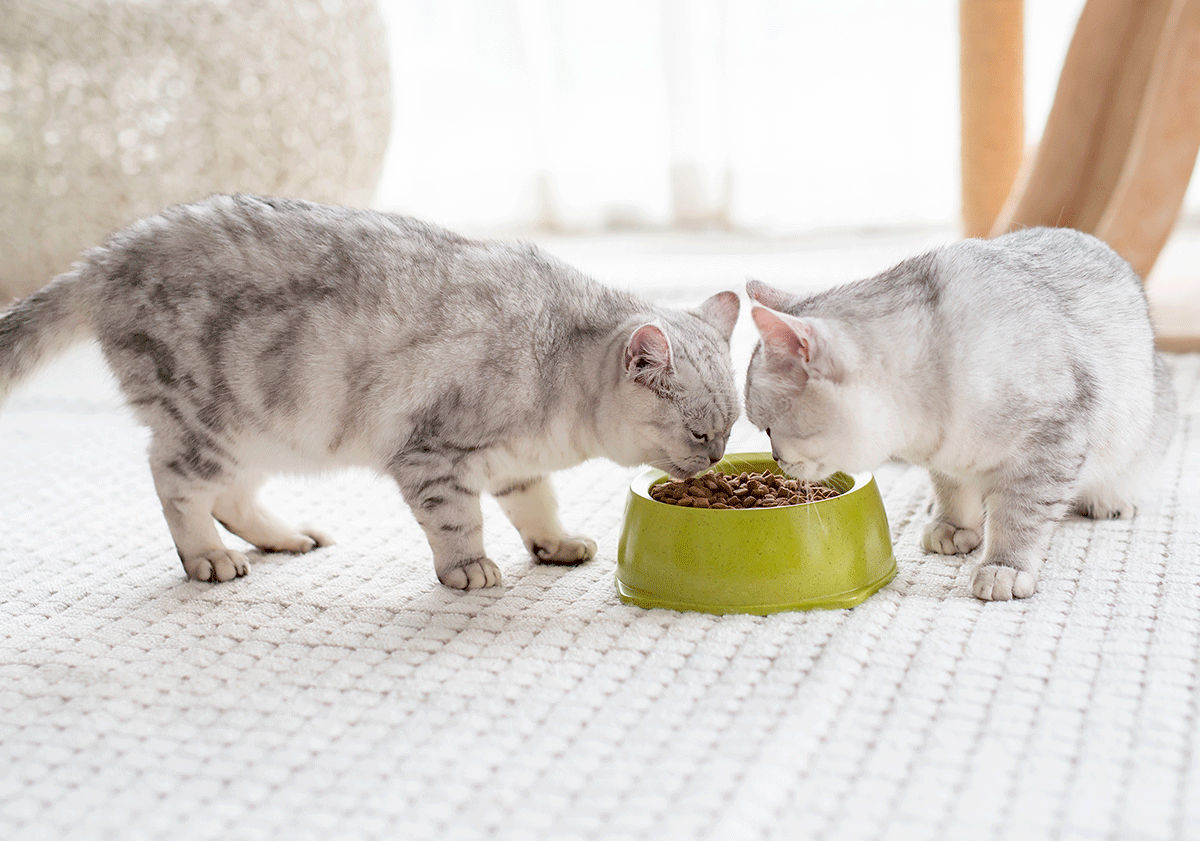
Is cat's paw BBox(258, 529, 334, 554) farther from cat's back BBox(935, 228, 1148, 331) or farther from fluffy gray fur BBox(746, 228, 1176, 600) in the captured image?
cat's back BBox(935, 228, 1148, 331)

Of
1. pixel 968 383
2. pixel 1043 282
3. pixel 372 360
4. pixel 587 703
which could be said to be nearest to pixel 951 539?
pixel 968 383

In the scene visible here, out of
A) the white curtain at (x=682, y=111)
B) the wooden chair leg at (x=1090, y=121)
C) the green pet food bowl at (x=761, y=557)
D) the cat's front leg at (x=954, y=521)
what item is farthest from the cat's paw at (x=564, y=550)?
the white curtain at (x=682, y=111)

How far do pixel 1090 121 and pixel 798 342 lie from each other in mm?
1880

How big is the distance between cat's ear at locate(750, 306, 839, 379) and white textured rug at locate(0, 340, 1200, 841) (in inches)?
15.4

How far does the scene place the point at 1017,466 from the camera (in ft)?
6.10

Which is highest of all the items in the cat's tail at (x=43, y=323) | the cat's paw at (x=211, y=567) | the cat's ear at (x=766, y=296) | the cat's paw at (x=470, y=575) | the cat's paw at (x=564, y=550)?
the cat's tail at (x=43, y=323)

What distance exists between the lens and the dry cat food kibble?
1.94m

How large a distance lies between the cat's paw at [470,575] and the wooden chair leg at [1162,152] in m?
1.89

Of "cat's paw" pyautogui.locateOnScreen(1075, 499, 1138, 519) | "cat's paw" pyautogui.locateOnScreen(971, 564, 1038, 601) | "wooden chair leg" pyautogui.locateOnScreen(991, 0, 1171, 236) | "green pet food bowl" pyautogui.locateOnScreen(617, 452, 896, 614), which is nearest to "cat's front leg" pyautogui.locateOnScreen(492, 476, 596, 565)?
"green pet food bowl" pyautogui.locateOnScreen(617, 452, 896, 614)

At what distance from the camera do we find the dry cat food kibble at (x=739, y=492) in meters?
1.94

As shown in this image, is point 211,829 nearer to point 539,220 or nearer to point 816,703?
point 816,703

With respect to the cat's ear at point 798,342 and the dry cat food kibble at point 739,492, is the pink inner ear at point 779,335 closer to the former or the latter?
the cat's ear at point 798,342

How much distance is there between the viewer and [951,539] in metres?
2.08

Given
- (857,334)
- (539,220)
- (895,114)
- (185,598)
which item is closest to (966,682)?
(857,334)
